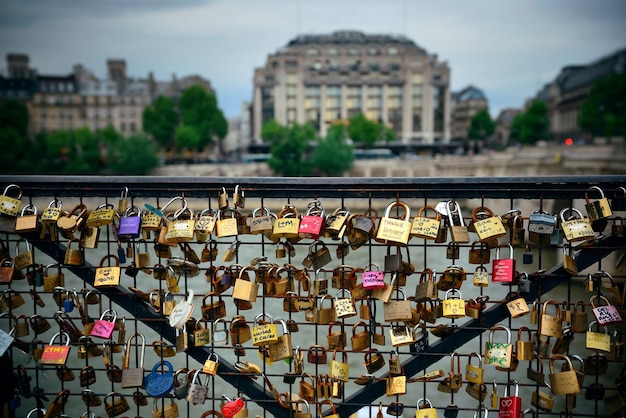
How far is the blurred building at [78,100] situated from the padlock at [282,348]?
7298 centimetres

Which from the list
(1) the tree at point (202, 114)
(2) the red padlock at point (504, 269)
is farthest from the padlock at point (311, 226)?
(1) the tree at point (202, 114)

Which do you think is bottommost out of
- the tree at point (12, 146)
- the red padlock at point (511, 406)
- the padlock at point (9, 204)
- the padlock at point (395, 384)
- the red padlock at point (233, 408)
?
the red padlock at point (233, 408)

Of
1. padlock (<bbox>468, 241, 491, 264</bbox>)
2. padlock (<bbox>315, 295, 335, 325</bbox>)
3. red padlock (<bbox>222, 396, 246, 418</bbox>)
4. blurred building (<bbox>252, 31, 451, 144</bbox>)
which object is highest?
blurred building (<bbox>252, 31, 451, 144</bbox>)

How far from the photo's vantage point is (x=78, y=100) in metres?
73.1

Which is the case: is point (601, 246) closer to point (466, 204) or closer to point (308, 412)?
point (308, 412)

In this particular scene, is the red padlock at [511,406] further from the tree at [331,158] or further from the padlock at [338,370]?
the tree at [331,158]

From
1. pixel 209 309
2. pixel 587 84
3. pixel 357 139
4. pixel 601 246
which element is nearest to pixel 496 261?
pixel 601 246

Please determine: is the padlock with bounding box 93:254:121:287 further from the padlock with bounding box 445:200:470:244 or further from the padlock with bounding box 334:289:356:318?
the padlock with bounding box 445:200:470:244

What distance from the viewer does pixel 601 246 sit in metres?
2.79

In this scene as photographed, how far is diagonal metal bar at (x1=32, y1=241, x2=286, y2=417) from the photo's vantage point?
3.09 m

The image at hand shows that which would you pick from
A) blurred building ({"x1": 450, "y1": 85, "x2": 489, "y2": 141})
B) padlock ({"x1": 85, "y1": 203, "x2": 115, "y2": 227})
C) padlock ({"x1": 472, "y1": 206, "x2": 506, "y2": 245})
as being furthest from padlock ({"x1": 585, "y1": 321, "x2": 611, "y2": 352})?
blurred building ({"x1": 450, "y1": 85, "x2": 489, "y2": 141})

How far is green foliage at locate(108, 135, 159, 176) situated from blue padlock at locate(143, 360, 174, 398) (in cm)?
5062

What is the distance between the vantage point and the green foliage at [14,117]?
60125 millimetres

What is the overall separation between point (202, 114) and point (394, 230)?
2527 inches
